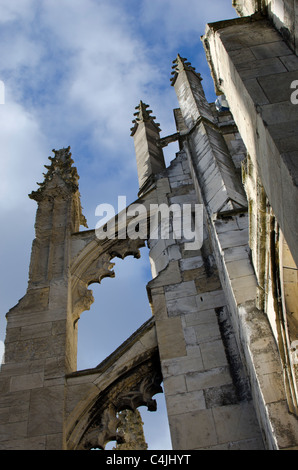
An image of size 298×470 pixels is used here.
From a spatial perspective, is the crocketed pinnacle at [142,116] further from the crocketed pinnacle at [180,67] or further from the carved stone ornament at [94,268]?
the carved stone ornament at [94,268]

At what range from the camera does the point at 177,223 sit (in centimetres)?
941

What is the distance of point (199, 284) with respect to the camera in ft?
26.1

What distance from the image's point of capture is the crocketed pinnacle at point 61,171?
11344 mm

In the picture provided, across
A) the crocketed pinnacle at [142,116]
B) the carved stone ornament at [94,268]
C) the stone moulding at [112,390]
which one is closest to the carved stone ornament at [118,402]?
the stone moulding at [112,390]

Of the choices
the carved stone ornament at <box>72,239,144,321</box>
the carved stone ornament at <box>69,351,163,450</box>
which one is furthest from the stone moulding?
the carved stone ornament at <box>72,239,144,321</box>

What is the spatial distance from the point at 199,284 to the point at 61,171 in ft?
17.0

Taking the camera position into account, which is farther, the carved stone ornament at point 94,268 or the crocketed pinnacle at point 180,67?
the crocketed pinnacle at point 180,67

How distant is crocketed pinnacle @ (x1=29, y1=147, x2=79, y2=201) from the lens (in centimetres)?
1134

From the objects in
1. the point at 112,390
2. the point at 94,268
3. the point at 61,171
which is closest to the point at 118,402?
the point at 112,390

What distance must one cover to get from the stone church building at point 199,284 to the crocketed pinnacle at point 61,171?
0.04m

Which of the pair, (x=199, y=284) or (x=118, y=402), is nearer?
(x=118, y=402)

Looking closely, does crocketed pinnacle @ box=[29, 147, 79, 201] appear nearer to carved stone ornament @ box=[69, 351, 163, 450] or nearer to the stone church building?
the stone church building

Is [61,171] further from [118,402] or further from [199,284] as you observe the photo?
[118,402]
